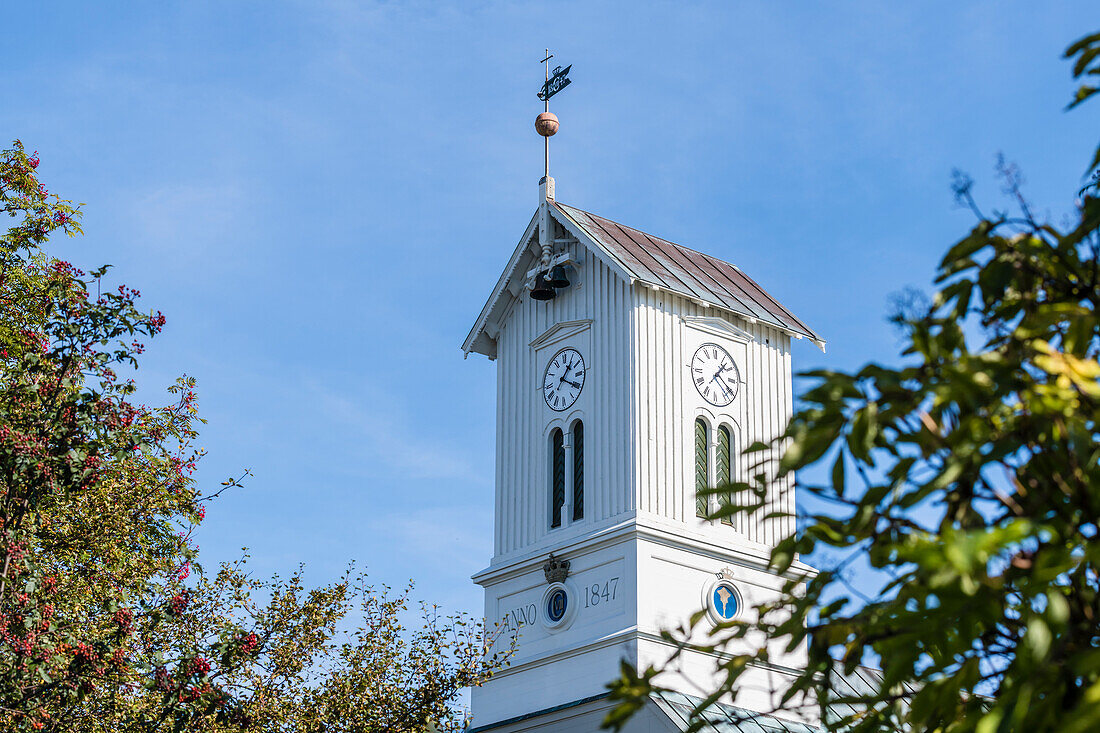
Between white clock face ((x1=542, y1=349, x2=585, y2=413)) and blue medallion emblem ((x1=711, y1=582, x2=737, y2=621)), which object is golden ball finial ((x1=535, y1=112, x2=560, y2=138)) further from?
blue medallion emblem ((x1=711, y1=582, x2=737, y2=621))

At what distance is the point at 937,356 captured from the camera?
4.74 metres

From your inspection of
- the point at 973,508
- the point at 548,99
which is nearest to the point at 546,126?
the point at 548,99

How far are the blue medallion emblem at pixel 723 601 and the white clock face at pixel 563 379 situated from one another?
4.60m

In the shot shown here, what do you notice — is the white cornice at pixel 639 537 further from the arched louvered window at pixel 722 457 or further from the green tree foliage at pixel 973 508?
the green tree foliage at pixel 973 508

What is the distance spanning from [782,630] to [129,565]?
977cm

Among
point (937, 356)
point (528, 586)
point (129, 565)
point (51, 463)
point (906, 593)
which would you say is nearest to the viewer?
point (906, 593)

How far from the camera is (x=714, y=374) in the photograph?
30.1 meters

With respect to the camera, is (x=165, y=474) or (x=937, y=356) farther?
(x=165, y=474)

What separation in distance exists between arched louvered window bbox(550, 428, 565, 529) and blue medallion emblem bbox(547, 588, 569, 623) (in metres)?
1.48

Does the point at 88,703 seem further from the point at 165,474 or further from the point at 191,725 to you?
the point at 165,474

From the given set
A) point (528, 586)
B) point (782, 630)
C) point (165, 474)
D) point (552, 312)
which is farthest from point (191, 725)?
point (552, 312)

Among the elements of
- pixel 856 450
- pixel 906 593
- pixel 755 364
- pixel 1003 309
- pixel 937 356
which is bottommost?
pixel 906 593

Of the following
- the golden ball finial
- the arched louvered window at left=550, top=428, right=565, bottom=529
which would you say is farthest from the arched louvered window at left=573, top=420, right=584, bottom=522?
the golden ball finial

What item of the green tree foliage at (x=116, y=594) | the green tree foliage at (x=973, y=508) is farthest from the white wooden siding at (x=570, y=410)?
the green tree foliage at (x=973, y=508)
